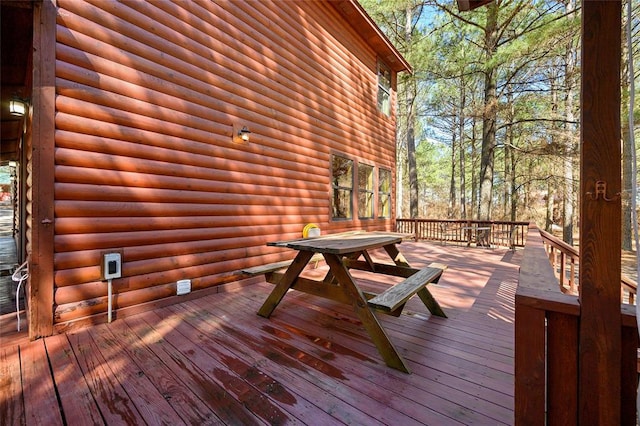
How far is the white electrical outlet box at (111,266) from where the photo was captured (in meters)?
2.47

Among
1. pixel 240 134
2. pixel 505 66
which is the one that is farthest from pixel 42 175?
pixel 505 66

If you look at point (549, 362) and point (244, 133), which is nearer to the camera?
point (549, 362)

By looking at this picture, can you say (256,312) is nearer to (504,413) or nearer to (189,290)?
(189,290)

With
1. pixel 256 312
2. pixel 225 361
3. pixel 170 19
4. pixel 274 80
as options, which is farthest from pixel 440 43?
pixel 225 361

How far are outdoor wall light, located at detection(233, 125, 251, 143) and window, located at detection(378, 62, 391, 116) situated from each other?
4.68m

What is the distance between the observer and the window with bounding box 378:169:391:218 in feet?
23.7

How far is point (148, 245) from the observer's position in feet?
9.23

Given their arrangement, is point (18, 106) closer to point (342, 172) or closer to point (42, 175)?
point (42, 175)

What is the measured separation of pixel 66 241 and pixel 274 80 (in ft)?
10.8

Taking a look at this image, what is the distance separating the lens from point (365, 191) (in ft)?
21.8

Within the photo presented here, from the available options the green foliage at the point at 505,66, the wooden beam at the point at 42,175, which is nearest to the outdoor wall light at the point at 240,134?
the wooden beam at the point at 42,175

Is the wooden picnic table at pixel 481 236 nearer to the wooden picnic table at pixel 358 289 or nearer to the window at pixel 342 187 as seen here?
the window at pixel 342 187

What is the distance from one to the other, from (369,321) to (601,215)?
55.0 inches

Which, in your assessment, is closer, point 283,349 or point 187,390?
point 187,390
